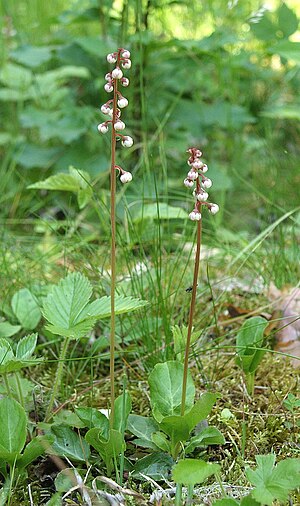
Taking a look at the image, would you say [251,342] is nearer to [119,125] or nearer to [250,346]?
[250,346]

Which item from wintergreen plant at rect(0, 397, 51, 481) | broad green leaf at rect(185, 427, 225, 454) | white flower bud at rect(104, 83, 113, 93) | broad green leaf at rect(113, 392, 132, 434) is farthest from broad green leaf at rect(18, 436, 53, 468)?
white flower bud at rect(104, 83, 113, 93)

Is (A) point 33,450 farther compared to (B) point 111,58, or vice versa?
(A) point 33,450

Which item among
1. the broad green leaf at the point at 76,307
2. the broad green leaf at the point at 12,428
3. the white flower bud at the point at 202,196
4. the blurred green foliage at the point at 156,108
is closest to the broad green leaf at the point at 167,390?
the broad green leaf at the point at 76,307

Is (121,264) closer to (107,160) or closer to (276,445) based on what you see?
(276,445)

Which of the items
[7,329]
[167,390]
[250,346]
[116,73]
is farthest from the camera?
[7,329]

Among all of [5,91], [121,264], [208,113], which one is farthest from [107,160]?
[121,264]

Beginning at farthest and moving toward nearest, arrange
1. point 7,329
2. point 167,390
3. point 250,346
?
point 7,329 < point 250,346 < point 167,390

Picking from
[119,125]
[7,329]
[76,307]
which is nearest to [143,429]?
[76,307]
